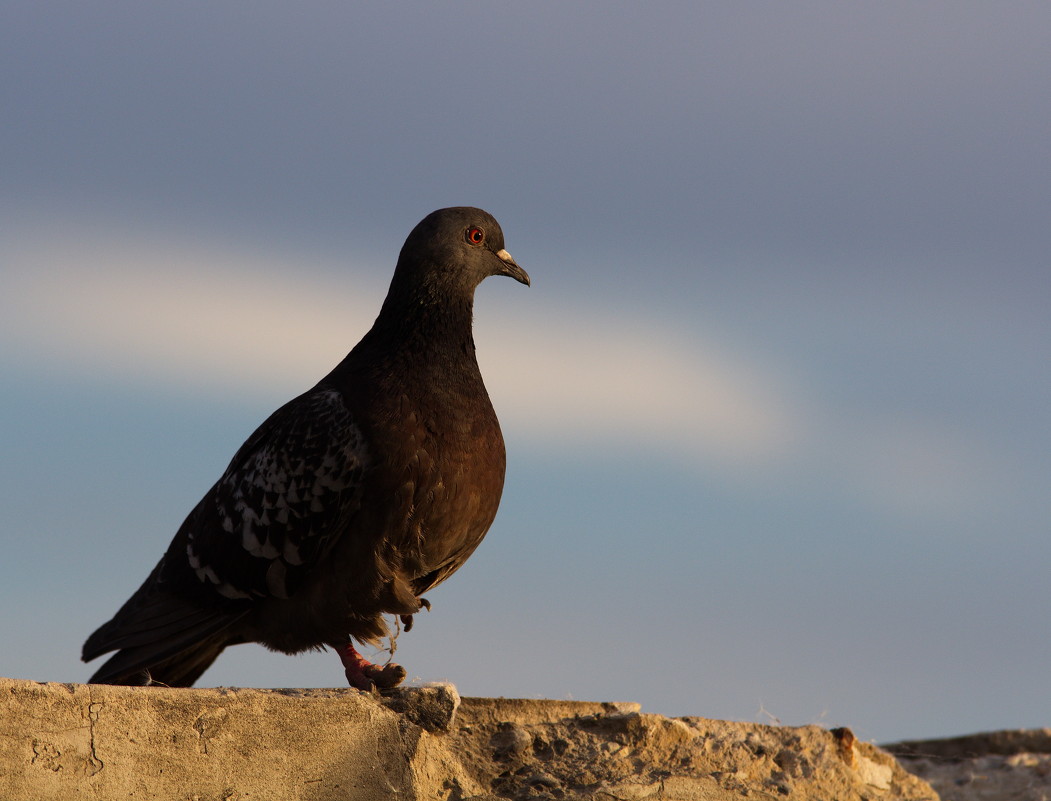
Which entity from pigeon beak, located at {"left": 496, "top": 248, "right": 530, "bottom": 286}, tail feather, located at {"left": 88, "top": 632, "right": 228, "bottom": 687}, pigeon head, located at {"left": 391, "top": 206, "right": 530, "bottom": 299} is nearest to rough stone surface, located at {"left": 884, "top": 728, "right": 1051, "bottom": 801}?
pigeon beak, located at {"left": 496, "top": 248, "right": 530, "bottom": 286}

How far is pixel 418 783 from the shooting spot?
5.31 m

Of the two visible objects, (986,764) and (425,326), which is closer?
(425,326)

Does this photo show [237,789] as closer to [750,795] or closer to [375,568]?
[375,568]

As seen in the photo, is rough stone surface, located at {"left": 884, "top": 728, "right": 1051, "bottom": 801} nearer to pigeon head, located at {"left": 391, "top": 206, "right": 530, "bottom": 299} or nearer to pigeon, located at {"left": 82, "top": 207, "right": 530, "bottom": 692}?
pigeon, located at {"left": 82, "top": 207, "right": 530, "bottom": 692}

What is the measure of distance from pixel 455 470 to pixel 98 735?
2.14m

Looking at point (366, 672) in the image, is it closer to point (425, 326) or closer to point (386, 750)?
point (386, 750)

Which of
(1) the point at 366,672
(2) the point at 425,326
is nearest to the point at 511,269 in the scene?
(2) the point at 425,326

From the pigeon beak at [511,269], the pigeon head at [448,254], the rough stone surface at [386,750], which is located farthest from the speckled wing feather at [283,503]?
the pigeon beak at [511,269]

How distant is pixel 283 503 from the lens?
20.4ft

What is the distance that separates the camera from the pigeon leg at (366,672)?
19.1 ft

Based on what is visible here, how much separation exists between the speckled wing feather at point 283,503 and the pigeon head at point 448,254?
0.83 m

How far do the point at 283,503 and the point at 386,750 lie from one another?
1.58 m

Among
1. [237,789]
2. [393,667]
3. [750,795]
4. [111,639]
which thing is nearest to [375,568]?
[393,667]

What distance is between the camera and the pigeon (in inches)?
232
